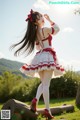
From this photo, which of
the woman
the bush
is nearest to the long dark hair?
the woman

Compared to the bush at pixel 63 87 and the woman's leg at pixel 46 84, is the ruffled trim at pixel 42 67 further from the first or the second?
the bush at pixel 63 87

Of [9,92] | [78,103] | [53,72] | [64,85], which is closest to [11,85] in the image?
[9,92]

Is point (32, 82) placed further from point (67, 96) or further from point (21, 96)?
point (67, 96)

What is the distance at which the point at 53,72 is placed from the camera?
7.00 m

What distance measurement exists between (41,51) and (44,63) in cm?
37

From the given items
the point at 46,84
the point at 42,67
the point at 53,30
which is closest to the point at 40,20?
the point at 53,30

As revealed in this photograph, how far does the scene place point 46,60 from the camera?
6.63 m

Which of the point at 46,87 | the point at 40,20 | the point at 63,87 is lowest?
the point at 46,87

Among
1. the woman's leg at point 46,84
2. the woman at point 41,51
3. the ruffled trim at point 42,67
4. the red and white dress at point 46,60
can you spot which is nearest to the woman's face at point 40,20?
the woman at point 41,51

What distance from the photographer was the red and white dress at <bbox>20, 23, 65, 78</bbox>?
6.60 meters

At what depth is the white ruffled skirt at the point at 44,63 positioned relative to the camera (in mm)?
6582

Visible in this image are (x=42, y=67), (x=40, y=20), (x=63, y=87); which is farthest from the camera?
(x=63, y=87)

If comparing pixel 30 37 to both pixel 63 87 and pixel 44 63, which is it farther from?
pixel 63 87

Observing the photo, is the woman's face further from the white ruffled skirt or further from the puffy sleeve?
the white ruffled skirt
